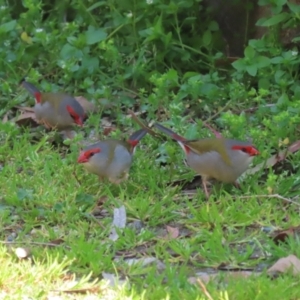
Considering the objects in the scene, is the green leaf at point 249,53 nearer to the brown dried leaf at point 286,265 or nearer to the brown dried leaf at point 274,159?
the brown dried leaf at point 274,159

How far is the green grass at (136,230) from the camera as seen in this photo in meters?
3.58

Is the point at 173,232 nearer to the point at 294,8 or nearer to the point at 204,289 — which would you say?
the point at 204,289

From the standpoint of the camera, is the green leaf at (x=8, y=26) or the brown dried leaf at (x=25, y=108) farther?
the green leaf at (x=8, y=26)

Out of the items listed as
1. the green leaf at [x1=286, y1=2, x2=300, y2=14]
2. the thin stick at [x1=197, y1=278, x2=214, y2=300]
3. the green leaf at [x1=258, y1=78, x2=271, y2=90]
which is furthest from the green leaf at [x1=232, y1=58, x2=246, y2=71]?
the thin stick at [x1=197, y1=278, x2=214, y2=300]

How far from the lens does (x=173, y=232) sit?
4191 mm

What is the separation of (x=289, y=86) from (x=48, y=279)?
270 cm

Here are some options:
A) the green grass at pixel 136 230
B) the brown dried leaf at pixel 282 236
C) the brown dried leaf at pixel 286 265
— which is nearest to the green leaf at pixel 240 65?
the green grass at pixel 136 230

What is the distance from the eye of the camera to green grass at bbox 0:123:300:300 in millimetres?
3584

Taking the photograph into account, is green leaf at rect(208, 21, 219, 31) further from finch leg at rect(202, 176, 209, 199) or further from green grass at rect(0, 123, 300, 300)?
finch leg at rect(202, 176, 209, 199)

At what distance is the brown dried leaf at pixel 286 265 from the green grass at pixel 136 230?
0.06 m

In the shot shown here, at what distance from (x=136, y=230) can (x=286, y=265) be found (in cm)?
92

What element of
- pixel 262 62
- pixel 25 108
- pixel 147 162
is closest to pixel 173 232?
pixel 147 162

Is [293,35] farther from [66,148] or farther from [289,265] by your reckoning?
[289,265]

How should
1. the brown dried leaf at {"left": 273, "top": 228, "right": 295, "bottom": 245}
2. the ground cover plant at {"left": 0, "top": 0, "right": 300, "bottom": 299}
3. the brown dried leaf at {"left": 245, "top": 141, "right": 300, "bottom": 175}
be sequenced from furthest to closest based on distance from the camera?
the brown dried leaf at {"left": 245, "top": 141, "right": 300, "bottom": 175}
the brown dried leaf at {"left": 273, "top": 228, "right": 295, "bottom": 245}
the ground cover plant at {"left": 0, "top": 0, "right": 300, "bottom": 299}
